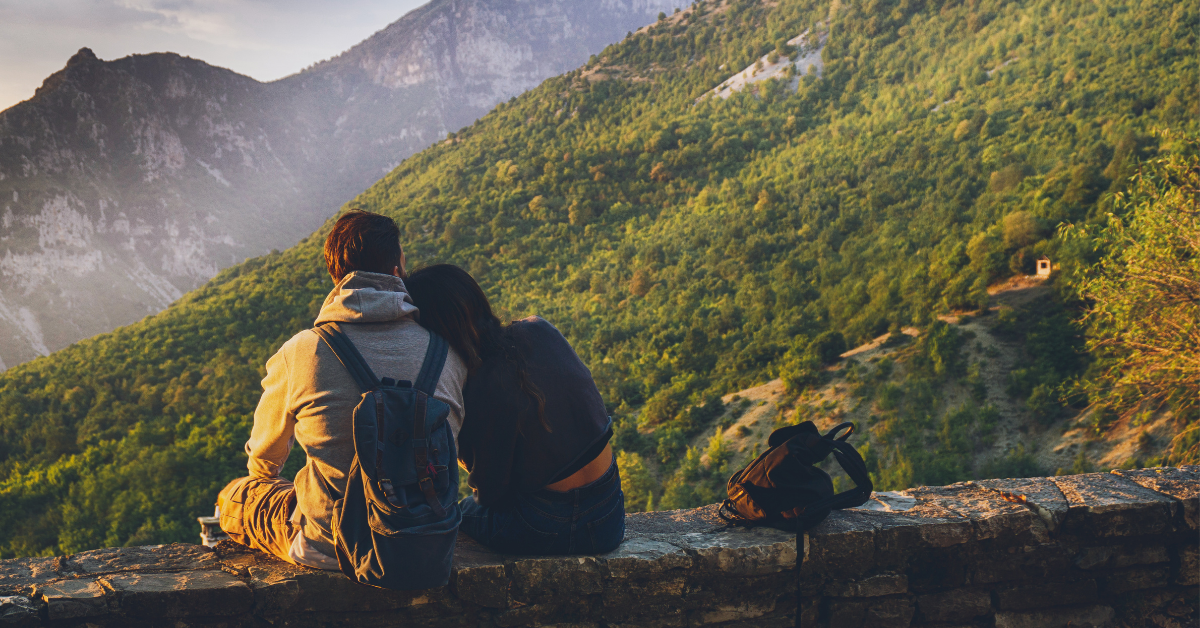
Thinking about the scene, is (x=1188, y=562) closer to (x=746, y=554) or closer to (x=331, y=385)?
(x=746, y=554)

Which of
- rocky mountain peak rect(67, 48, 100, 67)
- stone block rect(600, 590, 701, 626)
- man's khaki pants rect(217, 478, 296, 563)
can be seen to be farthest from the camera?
rocky mountain peak rect(67, 48, 100, 67)

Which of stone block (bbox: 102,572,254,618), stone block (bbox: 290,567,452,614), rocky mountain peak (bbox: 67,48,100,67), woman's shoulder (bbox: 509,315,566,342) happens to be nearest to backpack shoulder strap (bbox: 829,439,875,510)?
woman's shoulder (bbox: 509,315,566,342)

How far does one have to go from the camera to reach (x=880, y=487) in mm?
9078

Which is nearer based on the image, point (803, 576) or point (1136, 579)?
point (803, 576)

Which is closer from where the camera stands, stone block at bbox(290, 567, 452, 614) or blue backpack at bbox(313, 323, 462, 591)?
blue backpack at bbox(313, 323, 462, 591)

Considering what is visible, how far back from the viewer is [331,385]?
5.56ft

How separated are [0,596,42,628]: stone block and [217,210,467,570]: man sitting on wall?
53cm

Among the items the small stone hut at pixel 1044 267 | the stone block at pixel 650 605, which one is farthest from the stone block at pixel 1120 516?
the small stone hut at pixel 1044 267

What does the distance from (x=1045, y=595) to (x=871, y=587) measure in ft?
1.95

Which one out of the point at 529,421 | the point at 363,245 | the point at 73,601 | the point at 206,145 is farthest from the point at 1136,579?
the point at 206,145

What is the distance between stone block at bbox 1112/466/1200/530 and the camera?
2256 millimetres

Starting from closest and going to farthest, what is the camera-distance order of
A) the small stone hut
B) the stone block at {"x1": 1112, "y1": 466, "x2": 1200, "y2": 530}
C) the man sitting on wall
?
the man sitting on wall
the stone block at {"x1": 1112, "y1": 466, "x2": 1200, "y2": 530}
the small stone hut

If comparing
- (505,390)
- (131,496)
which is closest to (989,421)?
(505,390)

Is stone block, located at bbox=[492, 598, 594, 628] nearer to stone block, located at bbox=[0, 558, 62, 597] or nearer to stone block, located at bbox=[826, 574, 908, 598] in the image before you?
stone block, located at bbox=[826, 574, 908, 598]
